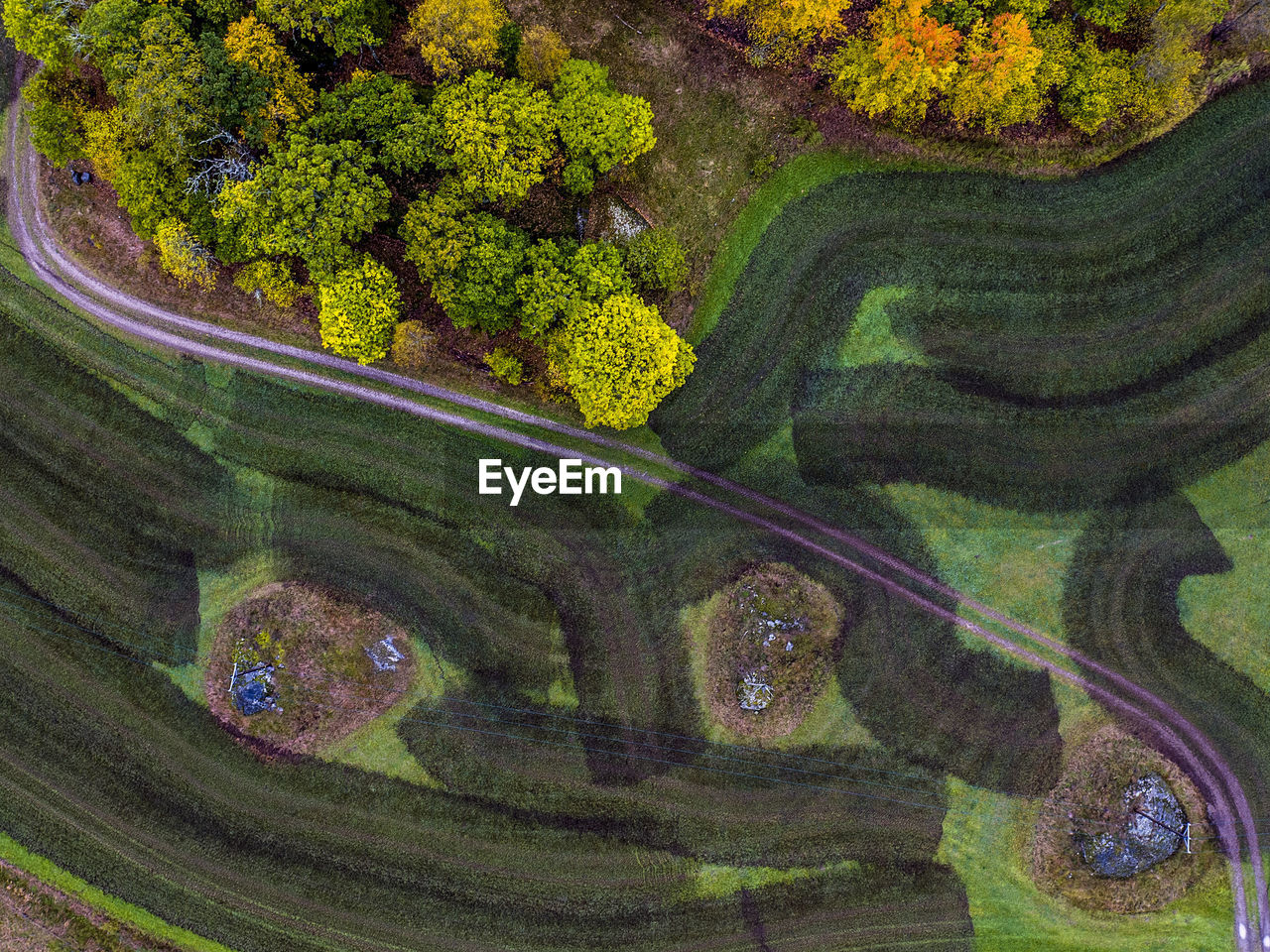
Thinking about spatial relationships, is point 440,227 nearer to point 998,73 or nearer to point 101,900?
point 998,73

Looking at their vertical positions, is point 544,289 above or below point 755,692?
above

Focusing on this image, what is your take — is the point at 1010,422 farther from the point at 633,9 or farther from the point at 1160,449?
the point at 633,9

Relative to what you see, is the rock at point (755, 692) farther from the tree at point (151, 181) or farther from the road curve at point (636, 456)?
the tree at point (151, 181)

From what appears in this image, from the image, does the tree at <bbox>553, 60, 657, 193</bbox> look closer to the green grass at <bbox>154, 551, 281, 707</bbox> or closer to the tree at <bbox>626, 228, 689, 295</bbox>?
the tree at <bbox>626, 228, 689, 295</bbox>

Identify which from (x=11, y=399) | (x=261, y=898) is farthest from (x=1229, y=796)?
(x=11, y=399)

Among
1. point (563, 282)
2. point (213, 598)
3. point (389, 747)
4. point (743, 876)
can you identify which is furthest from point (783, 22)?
point (743, 876)

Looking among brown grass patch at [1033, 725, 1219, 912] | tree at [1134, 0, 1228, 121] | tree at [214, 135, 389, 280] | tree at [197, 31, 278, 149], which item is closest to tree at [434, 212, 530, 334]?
tree at [214, 135, 389, 280]

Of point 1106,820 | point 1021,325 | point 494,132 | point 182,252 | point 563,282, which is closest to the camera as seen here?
point 494,132
